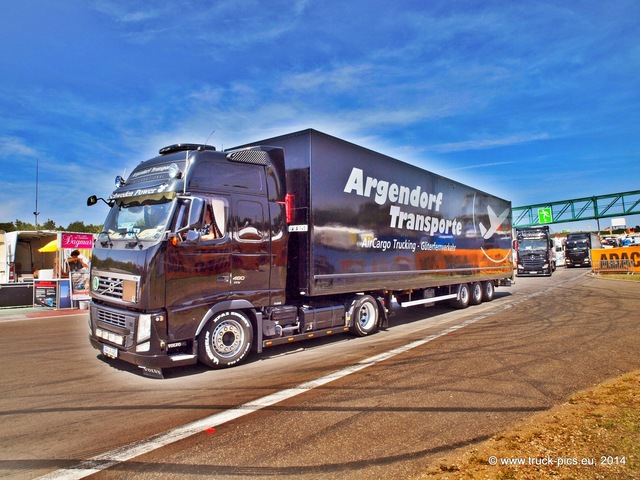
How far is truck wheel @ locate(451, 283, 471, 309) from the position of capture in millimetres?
13265

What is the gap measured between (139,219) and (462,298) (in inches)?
407

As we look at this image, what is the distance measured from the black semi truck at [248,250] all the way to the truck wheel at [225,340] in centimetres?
2

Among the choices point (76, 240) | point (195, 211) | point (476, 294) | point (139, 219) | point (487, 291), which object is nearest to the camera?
point (195, 211)

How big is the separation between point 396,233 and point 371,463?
265 inches

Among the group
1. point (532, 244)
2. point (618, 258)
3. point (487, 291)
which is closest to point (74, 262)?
point (487, 291)

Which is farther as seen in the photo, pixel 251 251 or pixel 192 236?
pixel 251 251

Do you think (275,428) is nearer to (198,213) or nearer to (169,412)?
(169,412)

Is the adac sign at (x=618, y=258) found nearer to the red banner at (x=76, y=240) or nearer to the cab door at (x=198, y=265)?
the cab door at (x=198, y=265)

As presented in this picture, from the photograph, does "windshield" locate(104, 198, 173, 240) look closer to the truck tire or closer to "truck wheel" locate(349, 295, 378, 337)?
"truck wheel" locate(349, 295, 378, 337)

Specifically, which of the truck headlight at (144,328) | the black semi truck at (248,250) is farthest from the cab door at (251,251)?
the truck headlight at (144,328)

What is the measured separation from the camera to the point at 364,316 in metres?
9.11

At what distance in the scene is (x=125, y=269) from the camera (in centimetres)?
577

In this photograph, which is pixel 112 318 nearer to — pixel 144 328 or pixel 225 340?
pixel 144 328

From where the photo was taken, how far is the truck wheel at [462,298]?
13265 mm
